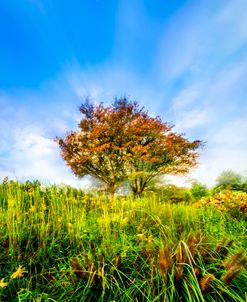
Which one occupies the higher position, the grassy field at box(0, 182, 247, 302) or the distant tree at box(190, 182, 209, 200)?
the distant tree at box(190, 182, 209, 200)

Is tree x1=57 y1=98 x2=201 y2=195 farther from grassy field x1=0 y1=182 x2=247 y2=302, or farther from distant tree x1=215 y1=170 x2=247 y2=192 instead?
grassy field x1=0 y1=182 x2=247 y2=302

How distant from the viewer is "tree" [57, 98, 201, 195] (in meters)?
18.1

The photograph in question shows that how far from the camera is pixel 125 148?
18422 millimetres

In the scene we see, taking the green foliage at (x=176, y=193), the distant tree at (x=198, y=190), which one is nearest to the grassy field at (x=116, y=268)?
the green foliage at (x=176, y=193)

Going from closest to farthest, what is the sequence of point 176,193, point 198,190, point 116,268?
point 116,268, point 198,190, point 176,193

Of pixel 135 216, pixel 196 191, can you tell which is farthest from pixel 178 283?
pixel 196 191

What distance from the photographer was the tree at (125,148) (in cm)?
1809

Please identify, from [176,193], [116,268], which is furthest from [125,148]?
[116,268]

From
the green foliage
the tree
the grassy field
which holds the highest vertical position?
the tree

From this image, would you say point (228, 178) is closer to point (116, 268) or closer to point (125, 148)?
point (125, 148)

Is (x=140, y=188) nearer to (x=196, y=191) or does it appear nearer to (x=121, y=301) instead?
(x=196, y=191)

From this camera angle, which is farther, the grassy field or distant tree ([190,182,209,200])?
distant tree ([190,182,209,200])

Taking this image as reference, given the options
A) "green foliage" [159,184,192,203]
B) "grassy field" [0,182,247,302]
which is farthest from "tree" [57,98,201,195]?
"grassy field" [0,182,247,302]

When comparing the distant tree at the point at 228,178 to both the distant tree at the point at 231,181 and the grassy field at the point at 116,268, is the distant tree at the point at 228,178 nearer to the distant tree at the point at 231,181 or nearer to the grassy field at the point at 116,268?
the distant tree at the point at 231,181
